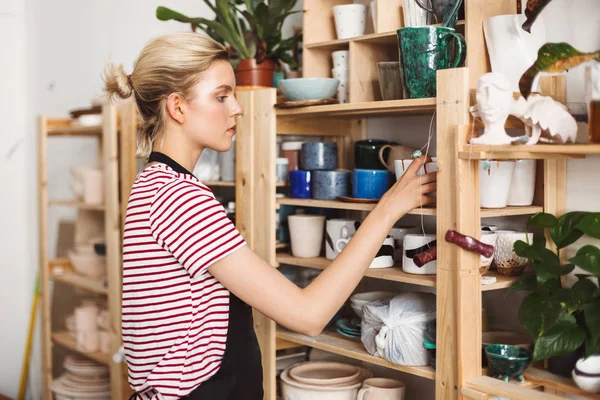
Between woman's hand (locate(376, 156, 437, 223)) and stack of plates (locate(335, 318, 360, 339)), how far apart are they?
1.49 ft

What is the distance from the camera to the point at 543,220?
60.0 inches

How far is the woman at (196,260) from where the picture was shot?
1334 mm

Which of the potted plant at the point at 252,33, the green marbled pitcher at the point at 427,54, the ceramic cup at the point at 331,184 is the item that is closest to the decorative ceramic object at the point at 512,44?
the green marbled pitcher at the point at 427,54

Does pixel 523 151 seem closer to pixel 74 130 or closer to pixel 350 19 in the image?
pixel 350 19

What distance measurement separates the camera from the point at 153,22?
2961 mm

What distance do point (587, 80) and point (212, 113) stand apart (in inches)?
30.1

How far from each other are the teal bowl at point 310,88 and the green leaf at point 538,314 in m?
0.76

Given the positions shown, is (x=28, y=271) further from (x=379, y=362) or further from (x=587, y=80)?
(x=587, y=80)

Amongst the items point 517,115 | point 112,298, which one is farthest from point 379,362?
point 112,298

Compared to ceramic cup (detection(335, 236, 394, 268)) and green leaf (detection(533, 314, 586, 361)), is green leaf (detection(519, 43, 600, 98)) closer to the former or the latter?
green leaf (detection(533, 314, 586, 361))

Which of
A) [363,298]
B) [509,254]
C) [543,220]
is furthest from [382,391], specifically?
[543,220]

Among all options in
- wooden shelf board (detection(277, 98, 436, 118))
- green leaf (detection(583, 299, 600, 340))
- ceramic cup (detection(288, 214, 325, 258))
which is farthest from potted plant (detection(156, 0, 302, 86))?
green leaf (detection(583, 299, 600, 340))

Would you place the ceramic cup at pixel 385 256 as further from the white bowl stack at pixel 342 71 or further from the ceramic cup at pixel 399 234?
the white bowl stack at pixel 342 71

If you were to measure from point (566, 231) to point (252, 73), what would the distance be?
1.01 meters
